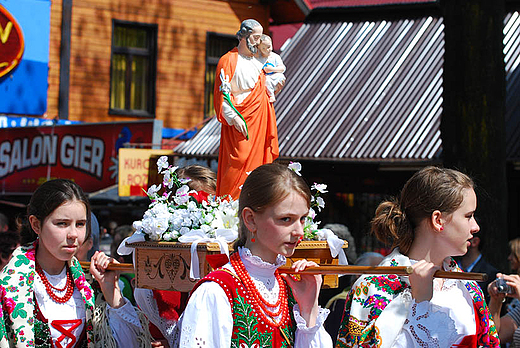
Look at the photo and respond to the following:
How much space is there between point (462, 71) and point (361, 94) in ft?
14.8

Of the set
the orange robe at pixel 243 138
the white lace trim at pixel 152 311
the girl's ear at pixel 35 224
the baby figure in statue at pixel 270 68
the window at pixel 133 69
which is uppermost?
the window at pixel 133 69

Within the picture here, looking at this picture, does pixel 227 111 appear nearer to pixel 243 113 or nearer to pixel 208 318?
pixel 243 113

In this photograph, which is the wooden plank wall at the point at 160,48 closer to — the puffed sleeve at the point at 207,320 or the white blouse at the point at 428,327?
the white blouse at the point at 428,327

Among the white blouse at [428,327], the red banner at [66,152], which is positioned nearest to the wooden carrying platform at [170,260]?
the white blouse at [428,327]

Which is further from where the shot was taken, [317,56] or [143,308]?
[317,56]

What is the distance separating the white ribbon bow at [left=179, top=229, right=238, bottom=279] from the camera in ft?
11.3

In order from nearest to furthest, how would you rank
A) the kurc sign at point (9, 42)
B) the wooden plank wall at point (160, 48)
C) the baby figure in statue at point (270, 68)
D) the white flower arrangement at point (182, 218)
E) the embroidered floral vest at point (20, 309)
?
the embroidered floral vest at point (20, 309)
the white flower arrangement at point (182, 218)
the baby figure in statue at point (270, 68)
the kurc sign at point (9, 42)
the wooden plank wall at point (160, 48)

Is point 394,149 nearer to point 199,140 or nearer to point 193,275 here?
point 199,140

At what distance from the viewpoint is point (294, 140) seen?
11.7 meters

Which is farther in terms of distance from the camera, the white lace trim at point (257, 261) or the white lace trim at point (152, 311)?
the white lace trim at point (152, 311)

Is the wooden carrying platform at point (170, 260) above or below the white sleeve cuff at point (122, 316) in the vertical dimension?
above

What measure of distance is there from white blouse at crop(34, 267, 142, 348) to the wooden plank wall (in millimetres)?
10728

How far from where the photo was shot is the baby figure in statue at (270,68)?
4820 millimetres

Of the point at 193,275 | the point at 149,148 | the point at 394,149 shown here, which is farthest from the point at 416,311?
the point at 149,148
